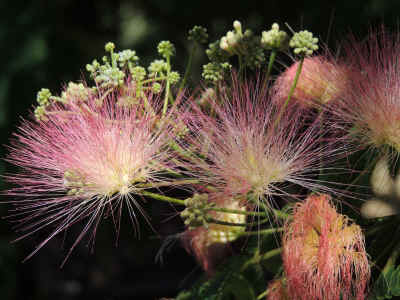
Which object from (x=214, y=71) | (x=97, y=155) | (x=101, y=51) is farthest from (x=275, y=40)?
(x=101, y=51)

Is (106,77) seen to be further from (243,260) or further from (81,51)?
(81,51)

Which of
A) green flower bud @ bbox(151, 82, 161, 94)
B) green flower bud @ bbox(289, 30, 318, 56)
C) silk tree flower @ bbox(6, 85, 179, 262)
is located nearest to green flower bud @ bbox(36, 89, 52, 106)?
silk tree flower @ bbox(6, 85, 179, 262)

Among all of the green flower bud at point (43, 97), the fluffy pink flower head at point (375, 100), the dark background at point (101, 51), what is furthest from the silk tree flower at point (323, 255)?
the green flower bud at point (43, 97)

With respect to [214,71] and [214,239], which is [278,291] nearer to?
[214,239]

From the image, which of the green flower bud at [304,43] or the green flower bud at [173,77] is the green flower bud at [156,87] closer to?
the green flower bud at [173,77]

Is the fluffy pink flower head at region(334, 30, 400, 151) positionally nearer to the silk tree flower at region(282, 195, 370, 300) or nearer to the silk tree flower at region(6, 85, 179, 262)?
the silk tree flower at region(282, 195, 370, 300)
